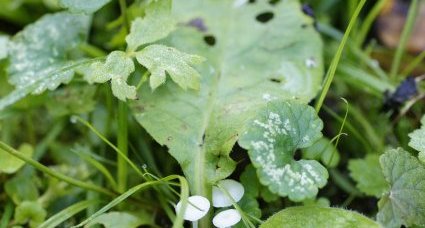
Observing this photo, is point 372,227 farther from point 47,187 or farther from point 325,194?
point 47,187

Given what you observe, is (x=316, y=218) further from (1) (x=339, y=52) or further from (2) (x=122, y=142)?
(2) (x=122, y=142)

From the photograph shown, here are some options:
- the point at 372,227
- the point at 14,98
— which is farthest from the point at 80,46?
the point at 372,227

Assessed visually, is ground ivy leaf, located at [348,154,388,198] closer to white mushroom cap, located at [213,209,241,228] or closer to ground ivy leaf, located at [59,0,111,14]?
white mushroom cap, located at [213,209,241,228]

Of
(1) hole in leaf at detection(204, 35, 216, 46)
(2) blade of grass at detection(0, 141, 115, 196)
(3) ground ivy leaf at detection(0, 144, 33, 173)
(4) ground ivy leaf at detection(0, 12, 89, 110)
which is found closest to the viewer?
(2) blade of grass at detection(0, 141, 115, 196)

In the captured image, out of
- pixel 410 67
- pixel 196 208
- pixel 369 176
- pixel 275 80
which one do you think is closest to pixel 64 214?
pixel 196 208

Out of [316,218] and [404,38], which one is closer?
[316,218]

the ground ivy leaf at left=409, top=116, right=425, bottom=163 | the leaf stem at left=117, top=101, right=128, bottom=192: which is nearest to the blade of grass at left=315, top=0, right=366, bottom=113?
the ground ivy leaf at left=409, top=116, right=425, bottom=163
